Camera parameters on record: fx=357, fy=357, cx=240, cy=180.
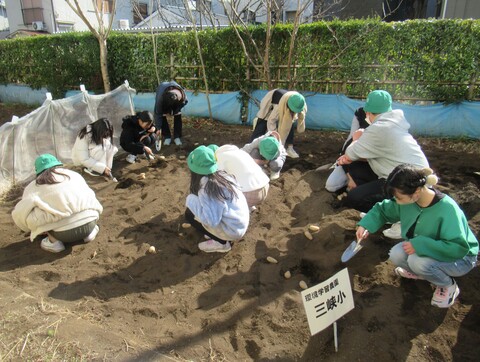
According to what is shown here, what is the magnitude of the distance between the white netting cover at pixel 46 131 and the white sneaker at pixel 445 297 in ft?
14.3

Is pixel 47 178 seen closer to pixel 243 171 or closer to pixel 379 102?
pixel 243 171

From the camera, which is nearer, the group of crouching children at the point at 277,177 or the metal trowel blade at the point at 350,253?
the group of crouching children at the point at 277,177

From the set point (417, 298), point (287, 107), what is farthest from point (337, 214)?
point (287, 107)

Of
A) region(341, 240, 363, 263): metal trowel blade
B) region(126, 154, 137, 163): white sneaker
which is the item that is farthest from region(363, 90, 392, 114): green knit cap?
region(126, 154, 137, 163): white sneaker

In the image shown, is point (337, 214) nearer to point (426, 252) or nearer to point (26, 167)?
point (426, 252)

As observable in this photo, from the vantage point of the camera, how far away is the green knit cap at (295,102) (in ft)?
15.1

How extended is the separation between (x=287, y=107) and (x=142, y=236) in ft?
8.52

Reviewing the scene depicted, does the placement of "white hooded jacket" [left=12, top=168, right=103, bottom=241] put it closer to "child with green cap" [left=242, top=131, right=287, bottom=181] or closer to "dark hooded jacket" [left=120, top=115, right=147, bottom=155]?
"child with green cap" [left=242, top=131, right=287, bottom=181]

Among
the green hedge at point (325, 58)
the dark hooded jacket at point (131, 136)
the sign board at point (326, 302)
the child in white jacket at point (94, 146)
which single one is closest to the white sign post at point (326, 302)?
the sign board at point (326, 302)

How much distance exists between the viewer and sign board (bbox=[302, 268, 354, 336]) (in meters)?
1.88

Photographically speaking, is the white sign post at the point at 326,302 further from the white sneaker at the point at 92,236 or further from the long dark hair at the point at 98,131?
the long dark hair at the point at 98,131

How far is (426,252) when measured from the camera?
2.18 meters

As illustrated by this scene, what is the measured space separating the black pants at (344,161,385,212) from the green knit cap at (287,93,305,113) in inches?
48.8

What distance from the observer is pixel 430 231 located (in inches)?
86.2
